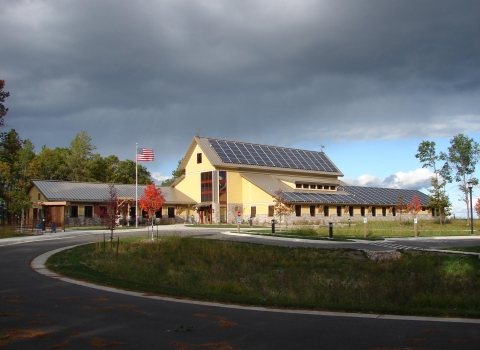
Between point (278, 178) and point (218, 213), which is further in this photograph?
point (278, 178)

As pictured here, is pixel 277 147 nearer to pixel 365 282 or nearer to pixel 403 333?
pixel 365 282

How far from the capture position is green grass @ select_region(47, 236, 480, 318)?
12326 millimetres

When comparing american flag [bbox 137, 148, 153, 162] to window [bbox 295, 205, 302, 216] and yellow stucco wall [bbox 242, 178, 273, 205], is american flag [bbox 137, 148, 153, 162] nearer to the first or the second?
yellow stucco wall [bbox 242, 178, 273, 205]

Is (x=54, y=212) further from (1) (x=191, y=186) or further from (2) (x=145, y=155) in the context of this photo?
(1) (x=191, y=186)

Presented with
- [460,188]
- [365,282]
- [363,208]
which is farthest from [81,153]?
[365,282]

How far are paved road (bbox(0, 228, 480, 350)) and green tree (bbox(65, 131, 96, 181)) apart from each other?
7298 centimetres

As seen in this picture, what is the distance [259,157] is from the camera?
219ft

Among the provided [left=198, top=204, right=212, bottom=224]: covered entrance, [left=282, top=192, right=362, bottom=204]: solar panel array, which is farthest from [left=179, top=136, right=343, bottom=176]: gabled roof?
[left=282, top=192, right=362, bottom=204]: solar panel array

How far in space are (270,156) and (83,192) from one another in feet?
87.0

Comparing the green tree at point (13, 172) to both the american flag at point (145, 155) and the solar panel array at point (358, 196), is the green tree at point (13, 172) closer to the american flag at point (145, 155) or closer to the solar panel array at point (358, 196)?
the american flag at point (145, 155)

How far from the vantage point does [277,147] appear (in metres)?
72.8

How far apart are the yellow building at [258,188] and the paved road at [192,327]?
45.2 meters

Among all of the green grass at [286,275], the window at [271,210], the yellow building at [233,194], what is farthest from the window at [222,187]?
the green grass at [286,275]

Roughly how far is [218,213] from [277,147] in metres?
17.4
